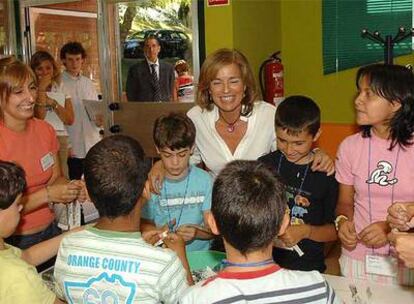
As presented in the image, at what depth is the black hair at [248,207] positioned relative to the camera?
46.8 inches

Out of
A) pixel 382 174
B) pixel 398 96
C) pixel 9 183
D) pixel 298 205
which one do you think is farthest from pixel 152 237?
pixel 398 96

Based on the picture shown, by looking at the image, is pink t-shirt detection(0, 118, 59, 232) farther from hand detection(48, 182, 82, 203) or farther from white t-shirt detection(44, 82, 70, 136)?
white t-shirt detection(44, 82, 70, 136)

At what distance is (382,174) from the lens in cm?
210

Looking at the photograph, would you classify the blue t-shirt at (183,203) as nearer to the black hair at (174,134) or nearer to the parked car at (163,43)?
the black hair at (174,134)

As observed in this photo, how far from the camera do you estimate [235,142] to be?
102 inches

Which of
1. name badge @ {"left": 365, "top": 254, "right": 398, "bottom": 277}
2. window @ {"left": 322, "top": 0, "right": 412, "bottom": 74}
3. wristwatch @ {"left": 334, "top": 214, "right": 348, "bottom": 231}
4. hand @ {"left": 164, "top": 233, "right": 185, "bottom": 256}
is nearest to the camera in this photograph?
hand @ {"left": 164, "top": 233, "right": 185, "bottom": 256}

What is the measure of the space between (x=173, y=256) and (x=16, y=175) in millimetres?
632

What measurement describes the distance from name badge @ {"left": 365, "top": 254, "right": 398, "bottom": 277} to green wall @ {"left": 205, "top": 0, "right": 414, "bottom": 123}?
2.55 meters

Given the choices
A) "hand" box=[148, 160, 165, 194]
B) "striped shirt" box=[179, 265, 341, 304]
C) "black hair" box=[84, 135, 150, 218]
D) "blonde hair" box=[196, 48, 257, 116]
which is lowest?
"striped shirt" box=[179, 265, 341, 304]

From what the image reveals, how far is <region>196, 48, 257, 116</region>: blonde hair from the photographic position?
2.49m

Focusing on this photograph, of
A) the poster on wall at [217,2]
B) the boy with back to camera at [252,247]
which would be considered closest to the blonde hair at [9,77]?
the boy with back to camera at [252,247]

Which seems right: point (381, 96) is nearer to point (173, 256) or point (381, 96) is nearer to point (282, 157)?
point (282, 157)

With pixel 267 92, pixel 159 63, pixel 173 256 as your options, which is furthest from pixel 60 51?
pixel 173 256

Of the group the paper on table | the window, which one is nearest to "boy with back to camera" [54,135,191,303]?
the paper on table
